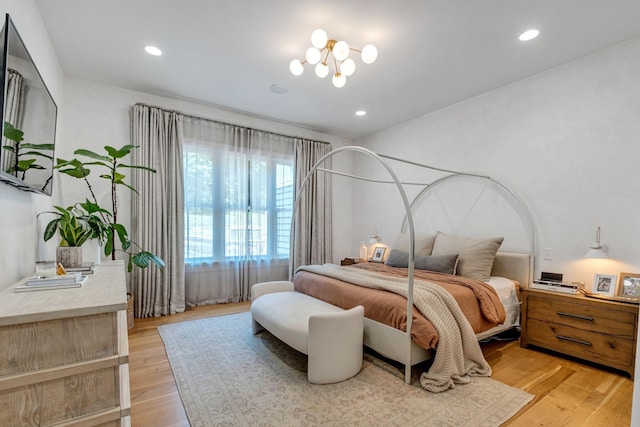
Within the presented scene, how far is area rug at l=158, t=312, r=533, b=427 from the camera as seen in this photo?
1746 millimetres

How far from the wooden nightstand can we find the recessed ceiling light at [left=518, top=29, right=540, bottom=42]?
2.21 metres

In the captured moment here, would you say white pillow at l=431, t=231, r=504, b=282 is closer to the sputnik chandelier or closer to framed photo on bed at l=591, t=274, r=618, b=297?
framed photo on bed at l=591, t=274, r=618, b=297

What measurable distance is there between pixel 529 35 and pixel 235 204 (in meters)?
3.73

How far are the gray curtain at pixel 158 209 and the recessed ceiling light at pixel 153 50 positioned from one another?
0.98 metres

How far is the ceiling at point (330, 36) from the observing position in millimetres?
2203

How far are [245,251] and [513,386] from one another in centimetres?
340

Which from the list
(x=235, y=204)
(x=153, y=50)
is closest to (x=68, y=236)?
(x=153, y=50)

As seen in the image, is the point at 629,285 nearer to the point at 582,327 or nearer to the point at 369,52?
the point at 582,327

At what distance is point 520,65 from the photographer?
2.95m

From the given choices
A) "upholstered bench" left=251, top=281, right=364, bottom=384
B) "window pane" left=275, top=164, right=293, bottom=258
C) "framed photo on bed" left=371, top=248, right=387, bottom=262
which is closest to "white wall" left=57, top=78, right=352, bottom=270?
"window pane" left=275, top=164, right=293, bottom=258

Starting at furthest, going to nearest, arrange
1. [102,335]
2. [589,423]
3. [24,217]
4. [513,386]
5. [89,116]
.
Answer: [89,116] < [513,386] < [24,217] < [589,423] < [102,335]

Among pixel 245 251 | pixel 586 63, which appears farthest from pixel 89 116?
pixel 586 63

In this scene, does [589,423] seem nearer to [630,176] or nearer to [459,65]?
[630,176]

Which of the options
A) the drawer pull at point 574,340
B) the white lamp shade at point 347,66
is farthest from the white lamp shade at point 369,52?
the drawer pull at point 574,340
